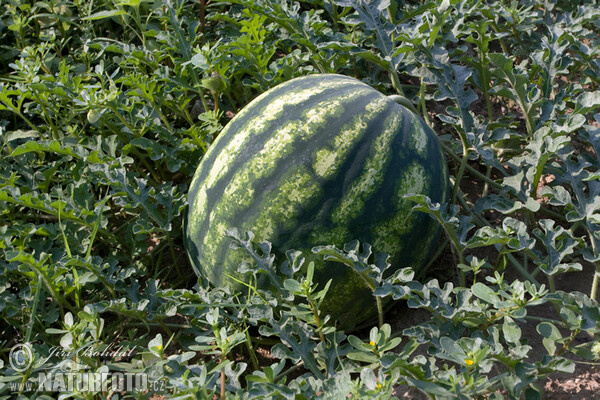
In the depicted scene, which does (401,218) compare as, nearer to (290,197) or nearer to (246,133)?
(290,197)

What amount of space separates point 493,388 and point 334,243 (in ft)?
2.10

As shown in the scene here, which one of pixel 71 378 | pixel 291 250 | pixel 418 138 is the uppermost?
pixel 418 138

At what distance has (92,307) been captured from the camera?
6.72 feet

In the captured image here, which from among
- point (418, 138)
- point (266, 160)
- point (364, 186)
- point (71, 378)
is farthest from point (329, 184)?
point (71, 378)

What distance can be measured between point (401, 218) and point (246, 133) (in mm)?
605

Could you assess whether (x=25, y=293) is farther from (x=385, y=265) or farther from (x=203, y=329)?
(x=385, y=265)

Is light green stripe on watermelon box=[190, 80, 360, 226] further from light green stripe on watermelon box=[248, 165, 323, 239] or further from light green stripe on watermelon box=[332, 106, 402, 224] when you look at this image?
light green stripe on watermelon box=[332, 106, 402, 224]

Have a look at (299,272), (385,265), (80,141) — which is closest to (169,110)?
(80,141)

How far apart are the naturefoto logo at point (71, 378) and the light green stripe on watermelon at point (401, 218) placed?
82cm

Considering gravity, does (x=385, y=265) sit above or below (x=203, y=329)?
above

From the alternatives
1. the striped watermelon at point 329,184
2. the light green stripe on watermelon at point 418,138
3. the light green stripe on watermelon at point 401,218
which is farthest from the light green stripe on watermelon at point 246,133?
the light green stripe on watermelon at point 401,218

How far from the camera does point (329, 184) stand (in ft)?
6.68

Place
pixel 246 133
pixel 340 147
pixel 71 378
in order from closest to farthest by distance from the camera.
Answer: pixel 71 378
pixel 340 147
pixel 246 133

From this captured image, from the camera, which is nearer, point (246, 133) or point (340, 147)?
point (340, 147)
